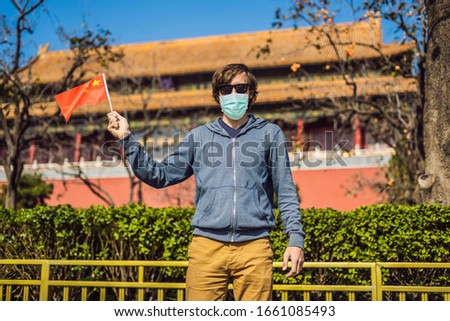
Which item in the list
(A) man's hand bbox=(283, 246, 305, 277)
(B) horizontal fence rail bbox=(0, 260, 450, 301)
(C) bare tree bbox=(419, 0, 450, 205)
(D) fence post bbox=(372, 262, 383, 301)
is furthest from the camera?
(C) bare tree bbox=(419, 0, 450, 205)

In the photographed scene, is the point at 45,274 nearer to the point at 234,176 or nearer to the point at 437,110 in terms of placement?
the point at 234,176

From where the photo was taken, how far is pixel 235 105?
2.57 metres

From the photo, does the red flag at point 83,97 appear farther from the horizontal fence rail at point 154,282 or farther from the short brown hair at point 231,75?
the horizontal fence rail at point 154,282

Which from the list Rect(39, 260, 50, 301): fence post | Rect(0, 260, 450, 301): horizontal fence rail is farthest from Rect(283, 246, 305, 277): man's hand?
Rect(39, 260, 50, 301): fence post

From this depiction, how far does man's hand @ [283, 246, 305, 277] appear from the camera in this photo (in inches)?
94.2

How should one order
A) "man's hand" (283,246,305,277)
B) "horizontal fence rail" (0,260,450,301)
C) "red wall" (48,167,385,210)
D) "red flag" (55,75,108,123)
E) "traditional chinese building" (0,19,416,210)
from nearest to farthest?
"man's hand" (283,246,305,277), "red flag" (55,75,108,123), "horizontal fence rail" (0,260,450,301), "red wall" (48,167,385,210), "traditional chinese building" (0,19,416,210)

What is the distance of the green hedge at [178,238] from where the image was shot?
18.3ft

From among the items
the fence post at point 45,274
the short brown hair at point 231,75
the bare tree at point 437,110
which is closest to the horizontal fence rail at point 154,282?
the fence post at point 45,274

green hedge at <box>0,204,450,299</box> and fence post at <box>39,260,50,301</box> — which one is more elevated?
green hedge at <box>0,204,450,299</box>

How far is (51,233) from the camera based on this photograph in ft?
20.7

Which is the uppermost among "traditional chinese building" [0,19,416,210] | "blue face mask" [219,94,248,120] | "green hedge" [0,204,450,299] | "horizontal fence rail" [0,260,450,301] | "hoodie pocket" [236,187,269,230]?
"traditional chinese building" [0,19,416,210]

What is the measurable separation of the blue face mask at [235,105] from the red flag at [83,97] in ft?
2.50

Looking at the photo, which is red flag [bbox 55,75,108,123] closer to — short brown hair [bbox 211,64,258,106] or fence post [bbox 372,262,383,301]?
short brown hair [bbox 211,64,258,106]

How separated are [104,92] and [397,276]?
153 inches
